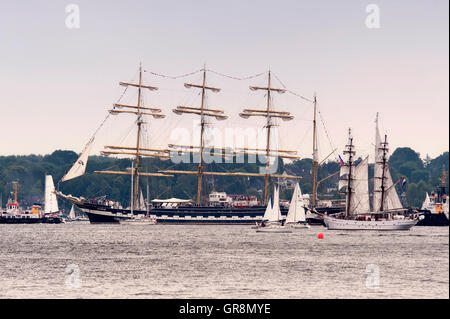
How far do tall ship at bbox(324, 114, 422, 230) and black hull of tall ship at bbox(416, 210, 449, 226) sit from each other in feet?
114

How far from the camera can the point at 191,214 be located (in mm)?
167625

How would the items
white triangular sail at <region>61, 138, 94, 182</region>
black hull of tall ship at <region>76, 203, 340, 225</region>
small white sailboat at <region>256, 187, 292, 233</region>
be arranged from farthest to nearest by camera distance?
black hull of tall ship at <region>76, 203, 340, 225</region>
white triangular sail at <region>61, 138, 94, 182</region>
small white sailboat at <region>256, 187, 292, 233</region>

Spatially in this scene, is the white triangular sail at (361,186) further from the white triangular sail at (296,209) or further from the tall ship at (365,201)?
the white triangular sail at (296,209)

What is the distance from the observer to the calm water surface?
48656 mm

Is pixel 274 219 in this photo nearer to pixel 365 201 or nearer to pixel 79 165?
pixel 365 201

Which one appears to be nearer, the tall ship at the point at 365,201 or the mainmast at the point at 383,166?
the tall ship at the point at 365,201

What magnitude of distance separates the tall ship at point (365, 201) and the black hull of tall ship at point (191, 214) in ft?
108

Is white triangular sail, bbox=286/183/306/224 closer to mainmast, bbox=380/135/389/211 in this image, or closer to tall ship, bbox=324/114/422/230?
tall ship, bbox=324/114/422/230

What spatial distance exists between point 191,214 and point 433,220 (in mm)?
48845

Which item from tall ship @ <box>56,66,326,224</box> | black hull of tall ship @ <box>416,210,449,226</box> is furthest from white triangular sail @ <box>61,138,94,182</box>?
black hull of tall ship @ <box>416,210,449,226</box>

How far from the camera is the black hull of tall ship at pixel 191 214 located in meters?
167

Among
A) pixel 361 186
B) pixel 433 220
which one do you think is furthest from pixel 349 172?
pixel 433 220

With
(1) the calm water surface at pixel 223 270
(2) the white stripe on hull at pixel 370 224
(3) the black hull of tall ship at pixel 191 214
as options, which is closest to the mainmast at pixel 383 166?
(2) the white stripe on hull at pixel 370 224
